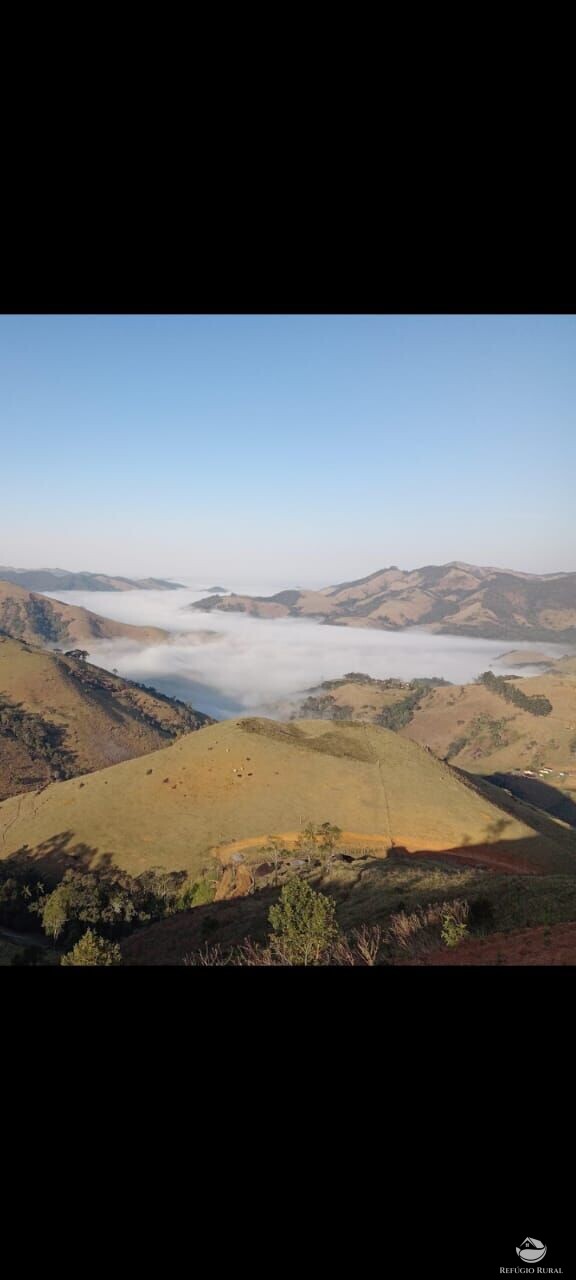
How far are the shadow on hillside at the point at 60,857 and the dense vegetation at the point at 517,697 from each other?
227ft

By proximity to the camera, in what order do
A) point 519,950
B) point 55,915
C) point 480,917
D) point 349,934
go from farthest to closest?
point 55,915, point 349,934, point 480,917, point 519,950

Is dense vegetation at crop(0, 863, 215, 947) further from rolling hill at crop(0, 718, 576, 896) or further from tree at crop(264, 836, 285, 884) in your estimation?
tree at crop(264, 836, 285, 884)

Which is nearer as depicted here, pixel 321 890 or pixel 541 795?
pixel 321 890

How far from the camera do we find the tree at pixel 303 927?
26.7 ft

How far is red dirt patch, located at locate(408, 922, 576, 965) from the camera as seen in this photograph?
551cm

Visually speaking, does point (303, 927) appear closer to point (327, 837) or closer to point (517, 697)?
point (327, 837)

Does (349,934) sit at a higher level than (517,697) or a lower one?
higher

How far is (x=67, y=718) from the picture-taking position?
73812mm

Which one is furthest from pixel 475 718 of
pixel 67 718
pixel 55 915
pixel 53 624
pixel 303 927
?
pixel 53 624

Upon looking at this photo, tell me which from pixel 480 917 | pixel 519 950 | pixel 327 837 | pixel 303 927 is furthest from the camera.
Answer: pixel 327 837

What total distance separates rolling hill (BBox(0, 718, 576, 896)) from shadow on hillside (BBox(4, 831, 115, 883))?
0.10 m

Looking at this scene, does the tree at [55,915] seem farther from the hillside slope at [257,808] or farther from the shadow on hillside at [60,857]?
the hillside slope at [257,808]

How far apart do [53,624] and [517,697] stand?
146 metres
